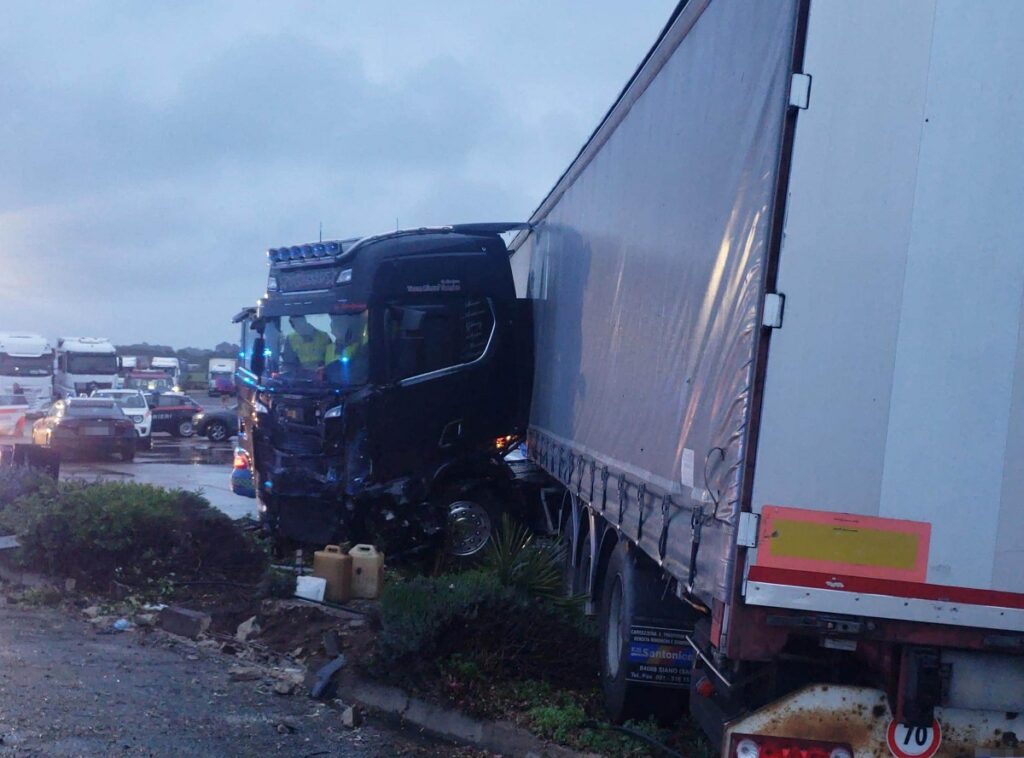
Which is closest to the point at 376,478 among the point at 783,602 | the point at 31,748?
the point at 31,748

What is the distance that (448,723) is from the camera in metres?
6.96

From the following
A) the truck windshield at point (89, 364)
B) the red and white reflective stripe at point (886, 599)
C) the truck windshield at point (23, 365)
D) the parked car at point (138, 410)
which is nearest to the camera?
the red and white reflective stripe at point (886, 599)

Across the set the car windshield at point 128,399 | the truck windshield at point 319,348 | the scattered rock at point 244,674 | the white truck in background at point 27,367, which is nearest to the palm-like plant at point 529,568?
the scattered rock at point 244,674

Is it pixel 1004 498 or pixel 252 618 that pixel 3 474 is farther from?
pixel 1004 498

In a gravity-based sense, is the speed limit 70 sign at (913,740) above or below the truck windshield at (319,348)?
below

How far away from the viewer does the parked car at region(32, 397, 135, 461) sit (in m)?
25.9

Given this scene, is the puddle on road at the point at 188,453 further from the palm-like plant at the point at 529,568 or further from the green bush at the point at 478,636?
the green bush at the point at 478,636

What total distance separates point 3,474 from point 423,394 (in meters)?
6.25

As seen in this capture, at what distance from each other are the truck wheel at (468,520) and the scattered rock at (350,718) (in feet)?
13.8

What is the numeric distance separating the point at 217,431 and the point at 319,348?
2411cm

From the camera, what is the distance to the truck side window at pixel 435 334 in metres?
11.1

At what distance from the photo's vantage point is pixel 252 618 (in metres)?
9.30

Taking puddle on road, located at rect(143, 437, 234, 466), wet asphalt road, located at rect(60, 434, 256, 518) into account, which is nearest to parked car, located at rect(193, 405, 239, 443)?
puddle on road, located at rect(143, 437, 234, 466)

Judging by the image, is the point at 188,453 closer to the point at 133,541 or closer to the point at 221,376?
the point at 133,541
